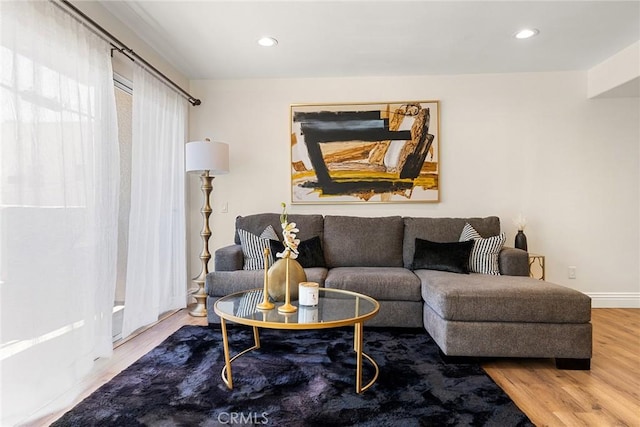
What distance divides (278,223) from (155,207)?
1.10m

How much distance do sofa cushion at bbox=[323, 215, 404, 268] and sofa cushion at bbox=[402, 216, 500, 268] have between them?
8 centimetres

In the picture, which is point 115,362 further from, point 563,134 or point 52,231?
point 563,134

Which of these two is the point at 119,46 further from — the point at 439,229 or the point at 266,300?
the point at 439,229

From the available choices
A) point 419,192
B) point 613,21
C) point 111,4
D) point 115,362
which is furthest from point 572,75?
point 115,362

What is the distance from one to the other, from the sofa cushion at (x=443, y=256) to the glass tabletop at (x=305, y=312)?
110 cm

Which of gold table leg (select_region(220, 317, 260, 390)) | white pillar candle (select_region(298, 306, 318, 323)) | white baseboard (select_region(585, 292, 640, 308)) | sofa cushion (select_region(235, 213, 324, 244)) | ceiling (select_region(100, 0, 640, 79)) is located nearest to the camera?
white pillar candle (select_region(298, 306, 318, 323))

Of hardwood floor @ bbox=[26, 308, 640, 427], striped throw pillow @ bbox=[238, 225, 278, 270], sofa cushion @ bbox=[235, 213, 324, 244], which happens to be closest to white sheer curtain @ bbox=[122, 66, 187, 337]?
hardwood floor @ bbox=[26, 308, 640, 427]

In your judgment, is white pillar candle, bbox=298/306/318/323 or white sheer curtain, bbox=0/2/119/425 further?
white pillar candle, bbox=298/306/318/323

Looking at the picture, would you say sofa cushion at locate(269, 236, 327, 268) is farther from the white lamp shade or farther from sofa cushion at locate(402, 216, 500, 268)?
the white lamp shade

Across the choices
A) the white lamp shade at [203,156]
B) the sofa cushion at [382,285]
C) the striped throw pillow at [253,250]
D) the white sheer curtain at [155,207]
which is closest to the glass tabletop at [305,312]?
the sofa cushion at [382,285]

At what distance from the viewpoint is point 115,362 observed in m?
2.34

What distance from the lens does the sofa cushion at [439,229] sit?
3.40 meters

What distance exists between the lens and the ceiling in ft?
8.34

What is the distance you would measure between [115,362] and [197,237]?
71.1 inches
